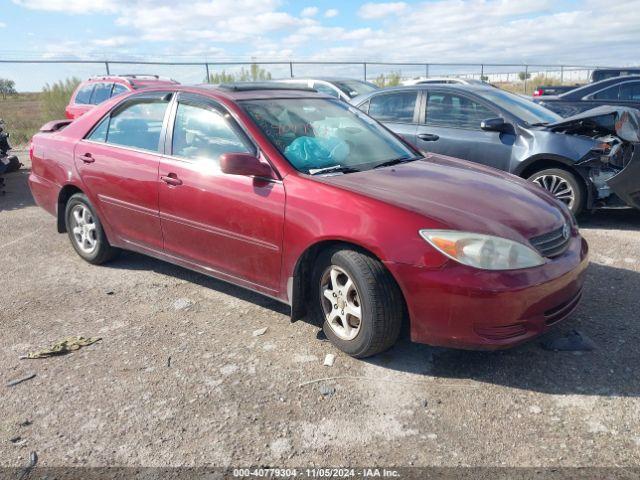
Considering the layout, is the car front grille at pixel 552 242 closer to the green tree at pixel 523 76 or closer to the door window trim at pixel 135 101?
the door window trim at pixel 135 101

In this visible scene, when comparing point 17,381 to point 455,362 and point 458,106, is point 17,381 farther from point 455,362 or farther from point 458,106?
point 458,106

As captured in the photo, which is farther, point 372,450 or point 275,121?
point 275,121

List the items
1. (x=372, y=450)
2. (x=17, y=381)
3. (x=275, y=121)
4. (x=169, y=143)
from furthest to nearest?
1. (x=169, y=143)
2. (x=275, y=121)
3. (x=17, y=381)
4. (x=372, y=450)

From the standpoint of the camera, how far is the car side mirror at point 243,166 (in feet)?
11.2

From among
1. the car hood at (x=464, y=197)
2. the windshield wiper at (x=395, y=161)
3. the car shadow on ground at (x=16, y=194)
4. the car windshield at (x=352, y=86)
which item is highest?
the car windshield at (x=352, y=86)

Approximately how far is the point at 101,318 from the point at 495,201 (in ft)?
9.54

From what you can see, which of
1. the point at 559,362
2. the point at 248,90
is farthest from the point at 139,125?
the point at 559,362

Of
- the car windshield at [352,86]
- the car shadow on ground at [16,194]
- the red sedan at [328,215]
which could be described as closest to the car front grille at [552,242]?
the red sedan at [328,215]

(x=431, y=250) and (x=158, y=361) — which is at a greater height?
(x=431, y=250)

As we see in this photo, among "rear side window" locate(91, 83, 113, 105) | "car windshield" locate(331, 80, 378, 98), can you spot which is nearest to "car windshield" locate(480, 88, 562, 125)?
"car windshield" locate(331, 80, 378, 98)

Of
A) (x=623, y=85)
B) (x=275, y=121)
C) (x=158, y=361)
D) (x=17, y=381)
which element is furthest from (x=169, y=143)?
(x=623, y=85)

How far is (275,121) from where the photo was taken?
12.7 feet

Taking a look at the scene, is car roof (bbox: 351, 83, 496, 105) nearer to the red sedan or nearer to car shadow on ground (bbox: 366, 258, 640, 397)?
the red sedan

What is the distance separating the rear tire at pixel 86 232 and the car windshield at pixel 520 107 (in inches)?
186
